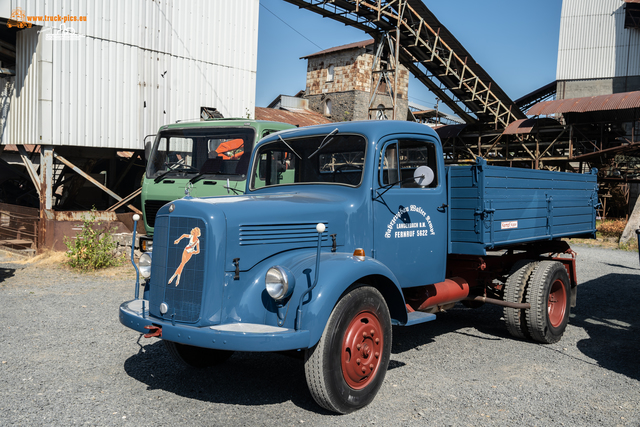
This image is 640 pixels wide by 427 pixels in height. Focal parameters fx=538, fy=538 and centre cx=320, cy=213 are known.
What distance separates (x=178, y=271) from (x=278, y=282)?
797 millimetres

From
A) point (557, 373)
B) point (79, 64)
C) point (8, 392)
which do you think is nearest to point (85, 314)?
point (8, 392)

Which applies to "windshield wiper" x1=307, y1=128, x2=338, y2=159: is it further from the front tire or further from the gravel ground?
the gravel ground

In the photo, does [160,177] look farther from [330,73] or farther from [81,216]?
[330,73]

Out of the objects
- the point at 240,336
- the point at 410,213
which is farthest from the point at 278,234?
the point at 410,213

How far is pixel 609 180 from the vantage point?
17906 millimetres

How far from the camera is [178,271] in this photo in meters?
3.98

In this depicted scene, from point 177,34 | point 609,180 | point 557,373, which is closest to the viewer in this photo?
point 557,373

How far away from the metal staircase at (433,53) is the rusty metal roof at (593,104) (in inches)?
86.4

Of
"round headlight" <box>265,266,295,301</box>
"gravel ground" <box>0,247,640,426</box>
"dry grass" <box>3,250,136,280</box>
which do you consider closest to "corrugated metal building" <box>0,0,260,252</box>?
"dry grass" <box>3,250,136,280</box>

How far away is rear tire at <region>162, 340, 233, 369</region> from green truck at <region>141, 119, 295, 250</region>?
134 inches

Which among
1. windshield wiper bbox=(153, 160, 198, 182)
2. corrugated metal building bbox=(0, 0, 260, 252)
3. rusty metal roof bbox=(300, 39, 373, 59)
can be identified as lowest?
windshield wiper bbox=(153, 160, 198, 182)

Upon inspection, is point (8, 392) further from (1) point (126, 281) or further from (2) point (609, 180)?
(2) point (609, 180)

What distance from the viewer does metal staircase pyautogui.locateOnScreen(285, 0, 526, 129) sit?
17.2 meters

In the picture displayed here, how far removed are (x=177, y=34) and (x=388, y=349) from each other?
11.2 m
